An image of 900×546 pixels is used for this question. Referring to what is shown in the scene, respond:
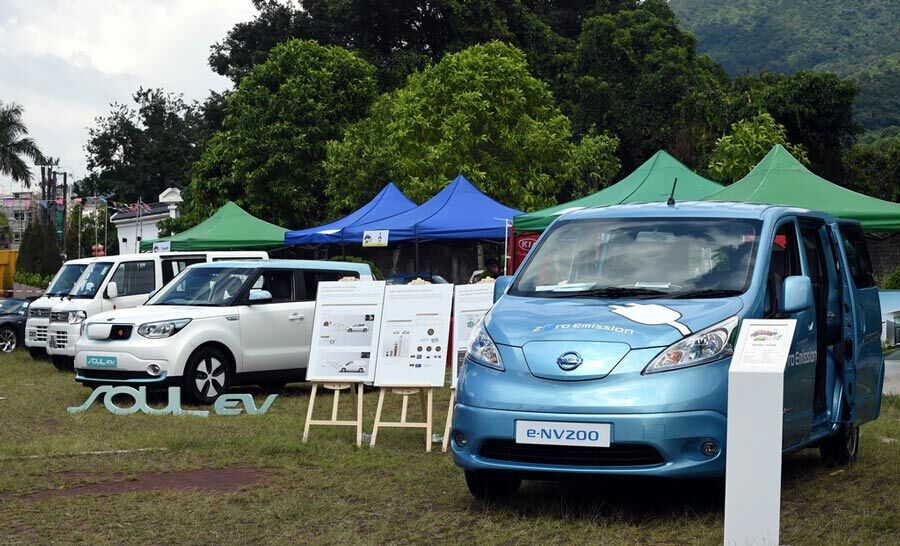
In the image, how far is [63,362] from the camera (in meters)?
20.4

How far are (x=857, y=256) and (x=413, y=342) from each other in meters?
3.74

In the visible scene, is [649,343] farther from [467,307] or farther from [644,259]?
[467,307]

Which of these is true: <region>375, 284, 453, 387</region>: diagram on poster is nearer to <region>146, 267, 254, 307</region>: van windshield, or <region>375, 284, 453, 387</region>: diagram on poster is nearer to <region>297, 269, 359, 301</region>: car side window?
<region>146, 267, 254, 307</region>: van windshield

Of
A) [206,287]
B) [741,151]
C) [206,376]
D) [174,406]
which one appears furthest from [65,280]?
[741,151]

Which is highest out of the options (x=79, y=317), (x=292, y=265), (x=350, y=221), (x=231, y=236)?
(x=350, y=221)

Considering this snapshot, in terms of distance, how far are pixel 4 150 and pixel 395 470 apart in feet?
222

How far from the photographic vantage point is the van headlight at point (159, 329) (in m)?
14.6

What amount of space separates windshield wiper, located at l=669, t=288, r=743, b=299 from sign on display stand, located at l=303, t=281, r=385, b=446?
3.86 m

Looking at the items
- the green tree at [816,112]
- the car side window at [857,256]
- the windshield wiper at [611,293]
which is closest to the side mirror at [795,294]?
the windshield wiper at [611,293]

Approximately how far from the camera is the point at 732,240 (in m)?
7.94

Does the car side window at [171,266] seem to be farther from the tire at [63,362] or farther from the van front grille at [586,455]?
the van front grille at [586,455]

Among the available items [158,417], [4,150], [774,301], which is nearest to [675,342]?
[774,301]

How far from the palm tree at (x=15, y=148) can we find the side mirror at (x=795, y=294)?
6916 centimetres

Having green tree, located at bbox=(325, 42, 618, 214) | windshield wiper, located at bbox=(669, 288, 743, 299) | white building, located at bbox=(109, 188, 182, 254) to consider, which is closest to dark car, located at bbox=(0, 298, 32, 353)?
green tree, located at bbox=(325, 42, 618, 214)
